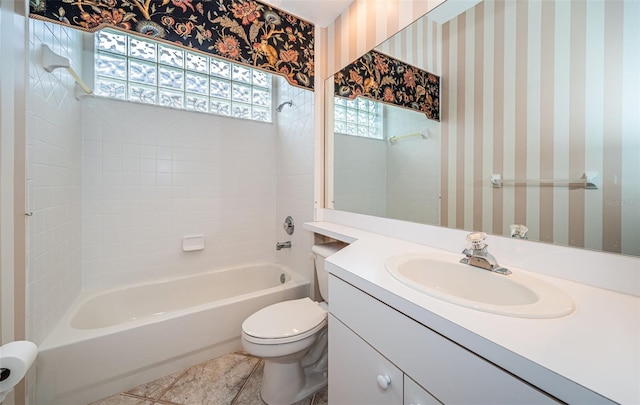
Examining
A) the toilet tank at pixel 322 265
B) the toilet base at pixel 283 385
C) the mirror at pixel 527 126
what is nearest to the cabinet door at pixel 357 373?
the toilet base at pixel 283 385

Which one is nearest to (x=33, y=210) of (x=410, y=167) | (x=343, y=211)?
(x=343, y=211)

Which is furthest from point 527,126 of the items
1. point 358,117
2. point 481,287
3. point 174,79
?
point 174,79

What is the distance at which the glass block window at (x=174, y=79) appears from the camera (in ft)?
5.95

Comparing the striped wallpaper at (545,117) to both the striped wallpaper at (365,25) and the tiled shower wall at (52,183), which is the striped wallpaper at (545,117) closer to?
the striped wallpaper at (365,25)

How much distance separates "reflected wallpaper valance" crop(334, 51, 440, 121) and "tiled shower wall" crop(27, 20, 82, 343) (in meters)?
1.62

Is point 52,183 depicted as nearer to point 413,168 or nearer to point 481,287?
point 413,168

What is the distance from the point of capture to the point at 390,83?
1.47 m

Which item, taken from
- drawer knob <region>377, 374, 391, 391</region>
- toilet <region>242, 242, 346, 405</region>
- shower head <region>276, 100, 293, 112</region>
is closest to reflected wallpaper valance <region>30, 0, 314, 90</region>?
shower head <region>276, 100, 293, 112</region>

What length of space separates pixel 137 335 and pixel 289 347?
34.8 inches

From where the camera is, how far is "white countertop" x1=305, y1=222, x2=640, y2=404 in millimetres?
361

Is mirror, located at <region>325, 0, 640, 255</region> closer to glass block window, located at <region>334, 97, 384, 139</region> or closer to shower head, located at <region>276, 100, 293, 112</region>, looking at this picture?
glass block window, located at <region>334, 97, 384, 139</region>

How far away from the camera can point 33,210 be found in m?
1.08

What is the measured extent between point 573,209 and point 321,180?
1.39 meters

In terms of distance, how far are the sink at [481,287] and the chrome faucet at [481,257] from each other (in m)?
0.02
